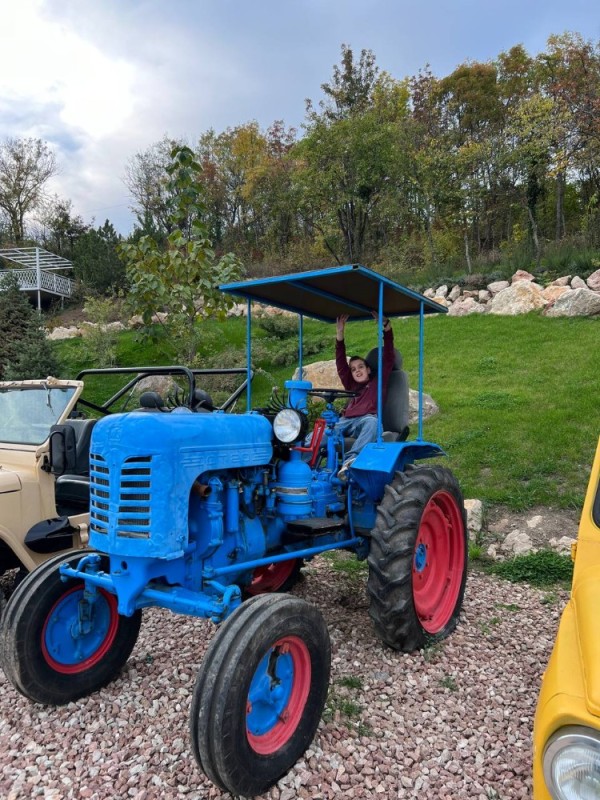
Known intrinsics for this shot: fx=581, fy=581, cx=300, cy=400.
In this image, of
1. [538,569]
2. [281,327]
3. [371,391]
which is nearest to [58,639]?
[371,391]

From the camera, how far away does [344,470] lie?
3602 millimetres

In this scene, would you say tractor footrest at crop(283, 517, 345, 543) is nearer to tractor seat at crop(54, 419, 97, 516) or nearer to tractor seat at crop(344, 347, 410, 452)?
tractor seat at crop(344, 347, 410, 452)

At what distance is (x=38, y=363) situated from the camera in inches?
480

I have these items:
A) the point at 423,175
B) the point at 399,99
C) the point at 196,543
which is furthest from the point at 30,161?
the point at 196,543

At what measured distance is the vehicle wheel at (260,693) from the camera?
6.92 feet

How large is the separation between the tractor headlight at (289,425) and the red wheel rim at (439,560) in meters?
1.01

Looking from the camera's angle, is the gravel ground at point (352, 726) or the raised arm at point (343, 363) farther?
the raised arm at point (343, 363)

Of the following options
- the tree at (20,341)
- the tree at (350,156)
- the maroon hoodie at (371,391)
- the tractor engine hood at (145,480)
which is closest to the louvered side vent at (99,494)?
the tractor engine hood at (145,480)

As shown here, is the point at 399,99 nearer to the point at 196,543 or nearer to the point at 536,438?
the point at 536,438

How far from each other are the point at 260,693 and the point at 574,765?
1.28 m

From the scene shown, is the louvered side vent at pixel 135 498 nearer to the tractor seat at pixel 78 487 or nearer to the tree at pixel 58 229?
the tractor seat at pixel 78 487

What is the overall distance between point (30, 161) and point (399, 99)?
19540mm

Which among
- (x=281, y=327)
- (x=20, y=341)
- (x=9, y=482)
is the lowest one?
(x=9, y=482)

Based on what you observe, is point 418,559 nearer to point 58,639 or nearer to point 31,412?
point 58,639
